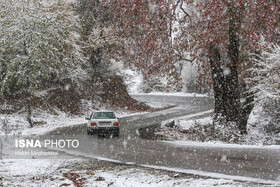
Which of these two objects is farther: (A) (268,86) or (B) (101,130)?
(A) (268,86)

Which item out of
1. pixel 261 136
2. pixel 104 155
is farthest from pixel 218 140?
pixel 104 155

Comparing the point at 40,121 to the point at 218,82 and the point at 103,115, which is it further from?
the point at 218,82

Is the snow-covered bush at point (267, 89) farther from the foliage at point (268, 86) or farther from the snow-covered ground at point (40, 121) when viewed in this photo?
the snow-covered ground at point (40, 121)

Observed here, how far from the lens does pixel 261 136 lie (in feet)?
62.4

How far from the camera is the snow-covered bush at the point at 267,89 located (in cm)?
1759

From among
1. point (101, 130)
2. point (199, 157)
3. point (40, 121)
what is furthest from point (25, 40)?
point (199, 157)

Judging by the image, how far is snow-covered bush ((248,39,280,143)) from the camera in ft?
57.7

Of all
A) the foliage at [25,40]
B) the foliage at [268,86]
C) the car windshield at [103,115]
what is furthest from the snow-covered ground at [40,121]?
the foliage at [268,86]

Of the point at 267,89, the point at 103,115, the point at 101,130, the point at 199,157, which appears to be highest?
the point at 267,89

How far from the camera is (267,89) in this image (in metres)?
17.9

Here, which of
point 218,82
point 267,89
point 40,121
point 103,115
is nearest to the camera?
point 103,115

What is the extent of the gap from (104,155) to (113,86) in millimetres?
27633

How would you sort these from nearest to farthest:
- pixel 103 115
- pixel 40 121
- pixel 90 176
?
pixel 90 176 → pixel 103 115 → pixel 40 121

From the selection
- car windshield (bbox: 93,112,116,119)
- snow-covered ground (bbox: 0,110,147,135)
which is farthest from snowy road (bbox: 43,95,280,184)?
snow-covered ground (bbox: 0,110,147,135)
